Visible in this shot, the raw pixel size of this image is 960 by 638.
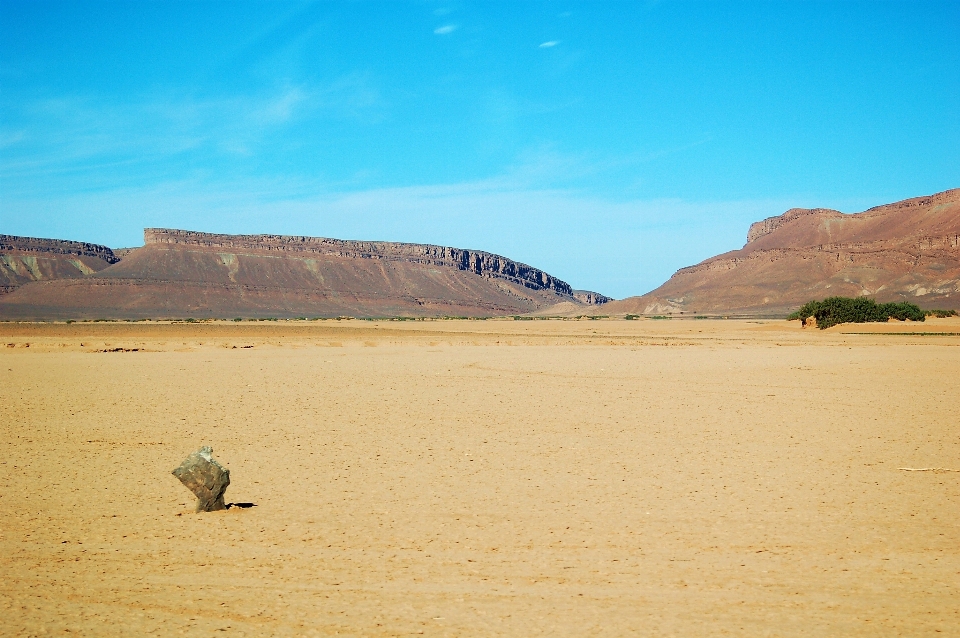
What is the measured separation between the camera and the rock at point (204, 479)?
313 inches

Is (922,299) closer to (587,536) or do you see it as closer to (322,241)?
(587,536)

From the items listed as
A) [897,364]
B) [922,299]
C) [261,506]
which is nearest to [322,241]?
[922,299]

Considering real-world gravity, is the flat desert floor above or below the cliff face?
below

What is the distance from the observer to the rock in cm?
795

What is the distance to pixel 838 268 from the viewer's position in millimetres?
130000

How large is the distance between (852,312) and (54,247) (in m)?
174

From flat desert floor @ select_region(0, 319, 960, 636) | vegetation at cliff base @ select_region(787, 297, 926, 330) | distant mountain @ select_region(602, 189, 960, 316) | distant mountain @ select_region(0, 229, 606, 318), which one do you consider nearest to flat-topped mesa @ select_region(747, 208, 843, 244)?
distant mountain @ select_region(602, 189, 960, 316)

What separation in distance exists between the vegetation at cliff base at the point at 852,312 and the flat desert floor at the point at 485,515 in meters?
35.8

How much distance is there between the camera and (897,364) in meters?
24.8

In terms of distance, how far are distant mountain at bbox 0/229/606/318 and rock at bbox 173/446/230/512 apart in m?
120

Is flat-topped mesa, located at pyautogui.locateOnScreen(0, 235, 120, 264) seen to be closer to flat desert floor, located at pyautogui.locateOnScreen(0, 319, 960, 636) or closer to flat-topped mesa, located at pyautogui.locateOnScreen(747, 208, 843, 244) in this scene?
flat-topped mesa, located at pyautogui.locateOnScreen(747, 208, 843, 244)

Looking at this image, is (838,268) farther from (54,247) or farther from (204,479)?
(54,247)

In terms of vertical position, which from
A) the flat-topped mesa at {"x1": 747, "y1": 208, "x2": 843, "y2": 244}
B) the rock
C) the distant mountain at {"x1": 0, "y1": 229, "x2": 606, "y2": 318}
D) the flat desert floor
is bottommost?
the flat desert floor

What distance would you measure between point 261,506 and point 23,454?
4688 millimetres
